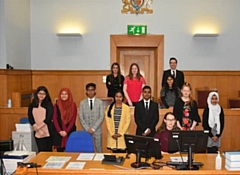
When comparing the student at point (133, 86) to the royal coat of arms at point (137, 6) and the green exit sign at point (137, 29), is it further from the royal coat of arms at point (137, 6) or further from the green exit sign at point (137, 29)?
the royal coat of arms at point (137, 6)

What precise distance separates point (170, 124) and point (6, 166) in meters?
2.09

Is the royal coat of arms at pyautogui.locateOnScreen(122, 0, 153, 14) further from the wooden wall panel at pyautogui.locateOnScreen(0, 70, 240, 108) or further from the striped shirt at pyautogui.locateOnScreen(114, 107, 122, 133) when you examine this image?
the striped shirt at pyautogui.locateOnScreen(114, 107, 122, 133)

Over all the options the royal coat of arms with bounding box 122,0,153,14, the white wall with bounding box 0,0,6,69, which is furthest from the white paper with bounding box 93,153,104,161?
the royal coat of arms with bounding box 122,0,153,14

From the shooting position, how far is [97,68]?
890cm

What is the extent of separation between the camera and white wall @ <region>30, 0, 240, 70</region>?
8.77m

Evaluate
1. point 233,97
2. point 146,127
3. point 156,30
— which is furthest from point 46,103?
point 233,97

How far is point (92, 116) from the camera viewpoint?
569 cm

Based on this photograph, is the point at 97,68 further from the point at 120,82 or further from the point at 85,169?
the point at 85,169

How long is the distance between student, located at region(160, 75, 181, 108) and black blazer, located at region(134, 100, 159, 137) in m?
0.84

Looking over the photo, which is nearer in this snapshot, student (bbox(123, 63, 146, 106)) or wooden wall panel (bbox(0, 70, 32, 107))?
student (bbox(123, 63, 146, 106))

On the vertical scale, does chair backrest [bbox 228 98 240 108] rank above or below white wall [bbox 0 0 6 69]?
below

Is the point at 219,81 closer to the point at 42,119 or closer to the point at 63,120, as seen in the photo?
the point at 63,120

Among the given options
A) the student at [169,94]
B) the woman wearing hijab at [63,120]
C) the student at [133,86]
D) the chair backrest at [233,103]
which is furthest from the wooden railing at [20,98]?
the chair backrest at [233,103]

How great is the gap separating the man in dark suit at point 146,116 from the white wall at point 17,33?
3.29 metres
